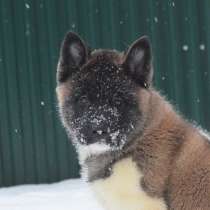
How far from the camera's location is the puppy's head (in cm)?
402

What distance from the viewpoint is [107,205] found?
4055 millimetres

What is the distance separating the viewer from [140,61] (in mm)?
4223

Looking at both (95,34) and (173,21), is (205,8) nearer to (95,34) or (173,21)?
(173,21)

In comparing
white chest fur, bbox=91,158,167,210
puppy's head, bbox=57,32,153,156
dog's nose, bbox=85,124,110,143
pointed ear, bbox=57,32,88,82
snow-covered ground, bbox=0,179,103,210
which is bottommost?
snow-covered ground, bbox=0,179,103,210

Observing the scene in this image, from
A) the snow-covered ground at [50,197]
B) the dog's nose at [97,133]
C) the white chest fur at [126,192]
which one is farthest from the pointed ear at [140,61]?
the snow-covered ground at [50,197]

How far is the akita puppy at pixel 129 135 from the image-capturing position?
154 inches

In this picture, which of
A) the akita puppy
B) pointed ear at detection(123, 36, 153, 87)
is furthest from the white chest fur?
pointed ear at detection(123, 36, 153, 87)

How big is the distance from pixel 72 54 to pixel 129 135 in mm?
690

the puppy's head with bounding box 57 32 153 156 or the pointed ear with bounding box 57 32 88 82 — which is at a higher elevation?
the pointed ear with bounding box 57 32 88 82

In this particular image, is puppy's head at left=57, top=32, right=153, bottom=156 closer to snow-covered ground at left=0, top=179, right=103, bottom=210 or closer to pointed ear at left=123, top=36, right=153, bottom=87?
pointed ear at left=123, top=36, right=153, bottom=87

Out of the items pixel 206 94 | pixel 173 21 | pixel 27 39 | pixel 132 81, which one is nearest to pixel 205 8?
pixel 173 21

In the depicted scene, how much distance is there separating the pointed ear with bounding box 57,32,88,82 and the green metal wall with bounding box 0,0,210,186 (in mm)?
4288

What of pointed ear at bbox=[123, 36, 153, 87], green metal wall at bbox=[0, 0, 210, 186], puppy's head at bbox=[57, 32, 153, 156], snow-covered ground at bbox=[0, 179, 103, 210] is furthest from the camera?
green metal wall at bbox=[0, 0, 210, 186]

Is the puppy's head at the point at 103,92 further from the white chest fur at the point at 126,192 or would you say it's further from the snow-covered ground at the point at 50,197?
the snow-covered ground at the point at 50,197
